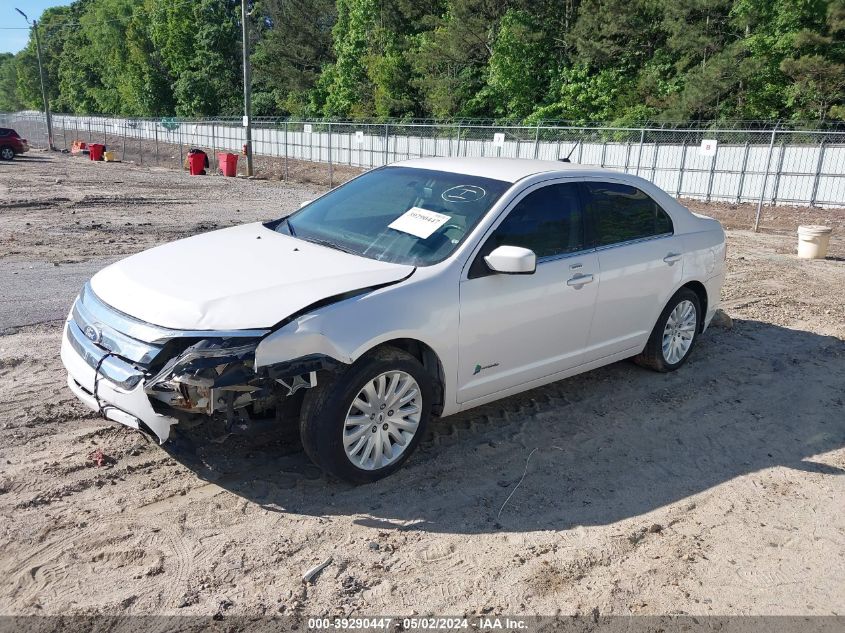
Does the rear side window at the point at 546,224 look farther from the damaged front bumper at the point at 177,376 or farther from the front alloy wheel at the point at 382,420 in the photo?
the damaged front bumper at the point at 177,376

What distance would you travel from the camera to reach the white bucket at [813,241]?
40.6 feet

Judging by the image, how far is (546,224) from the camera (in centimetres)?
480

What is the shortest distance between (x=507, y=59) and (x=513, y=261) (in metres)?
40.3

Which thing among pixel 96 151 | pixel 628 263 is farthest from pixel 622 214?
pixel 96 151

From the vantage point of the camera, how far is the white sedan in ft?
11.5

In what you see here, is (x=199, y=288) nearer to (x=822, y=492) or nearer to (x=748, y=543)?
(x=748, y=543)

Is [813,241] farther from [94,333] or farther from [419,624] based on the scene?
[94,333]

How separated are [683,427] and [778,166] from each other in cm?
2114

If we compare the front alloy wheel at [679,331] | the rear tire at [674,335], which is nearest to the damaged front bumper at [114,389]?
the rear tire at [674,335]

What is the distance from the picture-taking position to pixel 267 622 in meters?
2.92

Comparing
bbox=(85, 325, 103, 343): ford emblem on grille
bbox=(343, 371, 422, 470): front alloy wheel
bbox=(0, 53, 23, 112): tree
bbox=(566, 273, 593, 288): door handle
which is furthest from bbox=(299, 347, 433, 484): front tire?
bbox=(0, 53, 23, 112): tree

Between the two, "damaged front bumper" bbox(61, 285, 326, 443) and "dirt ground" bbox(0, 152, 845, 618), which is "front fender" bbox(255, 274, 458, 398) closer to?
"damaged front bumper" bbox(61, 285, 326, 443)

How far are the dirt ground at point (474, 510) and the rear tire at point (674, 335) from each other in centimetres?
17

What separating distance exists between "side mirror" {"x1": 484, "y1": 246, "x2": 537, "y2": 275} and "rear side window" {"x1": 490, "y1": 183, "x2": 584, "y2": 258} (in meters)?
0.20
